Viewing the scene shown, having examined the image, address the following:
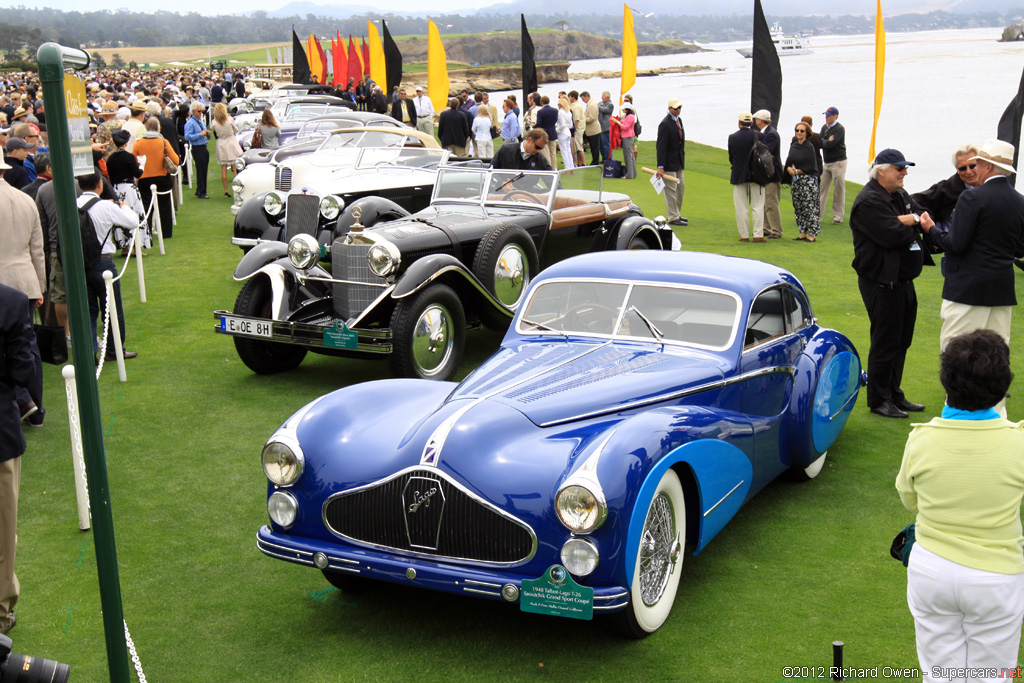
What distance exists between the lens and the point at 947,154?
2791 cm

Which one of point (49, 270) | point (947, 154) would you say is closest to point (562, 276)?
point (49, 270)

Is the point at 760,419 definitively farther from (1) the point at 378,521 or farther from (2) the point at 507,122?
(2) the point at 507,122

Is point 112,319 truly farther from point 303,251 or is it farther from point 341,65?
point 341,65

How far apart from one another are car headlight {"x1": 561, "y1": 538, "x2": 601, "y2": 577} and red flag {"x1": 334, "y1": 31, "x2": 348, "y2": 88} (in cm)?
3930

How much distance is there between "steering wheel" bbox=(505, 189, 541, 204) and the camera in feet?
32.5

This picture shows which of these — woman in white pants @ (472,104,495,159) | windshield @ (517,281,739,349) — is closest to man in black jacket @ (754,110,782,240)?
woman in white pants @ (472,104,495,159)

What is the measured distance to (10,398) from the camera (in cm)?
414

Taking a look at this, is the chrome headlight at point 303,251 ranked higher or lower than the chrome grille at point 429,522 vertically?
higher

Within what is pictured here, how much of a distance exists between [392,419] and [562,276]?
180 centimetres

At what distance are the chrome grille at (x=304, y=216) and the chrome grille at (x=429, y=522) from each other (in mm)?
6658

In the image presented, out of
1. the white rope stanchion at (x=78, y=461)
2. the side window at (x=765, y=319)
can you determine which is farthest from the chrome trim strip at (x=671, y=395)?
the white rope stanchion at (x=78, y=461)

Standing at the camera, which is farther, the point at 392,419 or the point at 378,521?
the point at 392,419

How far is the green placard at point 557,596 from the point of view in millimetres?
3850

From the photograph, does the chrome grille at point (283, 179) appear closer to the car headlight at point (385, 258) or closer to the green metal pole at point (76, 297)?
the car headlight at point (385, 258)
